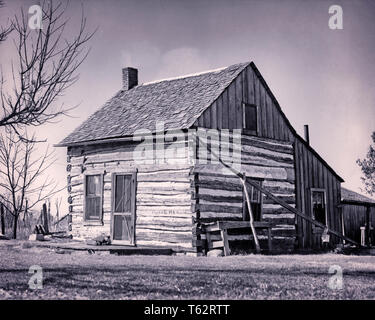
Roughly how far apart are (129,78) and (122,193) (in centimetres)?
684

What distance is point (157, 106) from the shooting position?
1859 centimetres

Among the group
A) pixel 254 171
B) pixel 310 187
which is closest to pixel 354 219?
pixel 310 187

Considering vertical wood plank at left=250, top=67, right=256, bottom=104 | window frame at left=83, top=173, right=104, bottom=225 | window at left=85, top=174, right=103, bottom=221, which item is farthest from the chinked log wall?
window at left=85, top=174, right=103, bottom=221

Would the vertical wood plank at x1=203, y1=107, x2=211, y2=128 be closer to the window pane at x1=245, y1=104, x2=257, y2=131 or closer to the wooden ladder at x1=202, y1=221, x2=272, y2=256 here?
the window pane at x1=245, y1=104, x2=257, y2=131

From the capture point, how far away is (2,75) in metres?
8.81

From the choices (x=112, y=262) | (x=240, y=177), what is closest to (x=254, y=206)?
(x=240, y=177)

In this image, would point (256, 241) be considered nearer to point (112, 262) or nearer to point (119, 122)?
point (112, 262)

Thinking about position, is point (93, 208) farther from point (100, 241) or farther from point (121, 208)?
point (100, 241)

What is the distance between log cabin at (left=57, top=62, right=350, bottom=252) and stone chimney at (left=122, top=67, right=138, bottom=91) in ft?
5.12

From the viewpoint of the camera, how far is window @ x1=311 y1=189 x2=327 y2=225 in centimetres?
2072

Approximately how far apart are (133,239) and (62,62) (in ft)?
30.5

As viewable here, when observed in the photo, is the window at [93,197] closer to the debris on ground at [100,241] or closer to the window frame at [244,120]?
the debris on ground at [100,241]

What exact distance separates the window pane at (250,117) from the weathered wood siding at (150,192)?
10.2 feet

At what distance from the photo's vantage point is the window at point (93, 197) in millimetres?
18516
